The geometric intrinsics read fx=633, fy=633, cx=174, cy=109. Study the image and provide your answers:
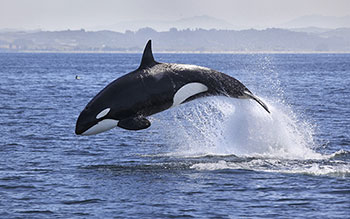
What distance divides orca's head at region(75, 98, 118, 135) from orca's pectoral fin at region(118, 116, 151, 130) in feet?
1.18

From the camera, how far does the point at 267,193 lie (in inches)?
608

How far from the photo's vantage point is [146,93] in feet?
55.8

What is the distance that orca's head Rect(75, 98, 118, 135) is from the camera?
16.7 metres

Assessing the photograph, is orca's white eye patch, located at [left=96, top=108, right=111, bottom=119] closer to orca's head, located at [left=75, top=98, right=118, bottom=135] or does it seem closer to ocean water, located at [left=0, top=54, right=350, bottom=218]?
orca's head, located at [left=75, top=98, right=118, bottom=135]

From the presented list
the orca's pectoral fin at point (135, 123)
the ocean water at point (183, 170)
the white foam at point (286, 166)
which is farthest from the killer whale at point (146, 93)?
the white foam at point (286, 166)

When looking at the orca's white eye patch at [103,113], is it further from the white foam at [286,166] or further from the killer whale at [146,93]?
the white foam at [286,166]

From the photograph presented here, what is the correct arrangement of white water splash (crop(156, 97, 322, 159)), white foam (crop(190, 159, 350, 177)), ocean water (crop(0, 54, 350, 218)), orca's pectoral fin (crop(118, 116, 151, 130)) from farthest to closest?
white water splash (crop(156, 97, 322, 159)) → white foam (crop(190, 159, 350, 177)) → orca's pectoral fin (crop(118, 116, 151, 130)) → ocean water (crop(0, 54, 350, 218))

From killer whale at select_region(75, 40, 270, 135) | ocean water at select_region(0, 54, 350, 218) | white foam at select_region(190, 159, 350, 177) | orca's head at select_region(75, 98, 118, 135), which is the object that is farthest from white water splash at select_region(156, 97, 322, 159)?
orca's head at select_region(75, 98, 118, 135)

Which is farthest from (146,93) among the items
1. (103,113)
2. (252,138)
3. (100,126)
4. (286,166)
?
(252,138)

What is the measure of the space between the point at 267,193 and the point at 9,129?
52.9ft

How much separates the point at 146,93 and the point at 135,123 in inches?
44.3

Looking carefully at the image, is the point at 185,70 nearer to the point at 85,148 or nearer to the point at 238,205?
the point at 238,205

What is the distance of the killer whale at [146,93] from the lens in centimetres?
1670

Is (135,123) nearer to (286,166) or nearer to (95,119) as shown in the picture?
(95,119)
